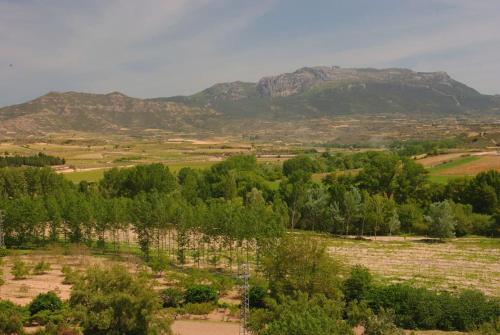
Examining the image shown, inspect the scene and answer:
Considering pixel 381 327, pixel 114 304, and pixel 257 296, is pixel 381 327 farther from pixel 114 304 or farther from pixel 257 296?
pixel 257 296

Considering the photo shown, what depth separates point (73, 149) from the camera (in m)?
158

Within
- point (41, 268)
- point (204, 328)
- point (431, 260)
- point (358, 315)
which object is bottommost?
point (431, 260)

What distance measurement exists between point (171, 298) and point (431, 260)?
2423 centimetres

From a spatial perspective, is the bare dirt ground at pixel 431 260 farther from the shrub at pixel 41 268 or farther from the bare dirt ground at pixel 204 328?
the shrub at pixel 41 268

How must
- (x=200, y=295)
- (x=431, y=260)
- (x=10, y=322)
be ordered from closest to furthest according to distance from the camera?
(x=10, y=322), (x=200, y=295), (x=431, y=260)

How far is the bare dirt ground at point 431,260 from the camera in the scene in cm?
3638

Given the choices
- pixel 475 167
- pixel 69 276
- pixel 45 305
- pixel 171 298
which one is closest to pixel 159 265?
pixel 69 276

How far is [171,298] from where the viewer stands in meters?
31.3

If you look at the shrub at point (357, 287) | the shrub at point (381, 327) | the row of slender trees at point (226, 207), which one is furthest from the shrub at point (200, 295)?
the shrub at point (381, 327)

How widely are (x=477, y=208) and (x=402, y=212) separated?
425 inches

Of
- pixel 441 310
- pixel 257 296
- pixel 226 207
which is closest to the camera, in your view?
pixel 441 310

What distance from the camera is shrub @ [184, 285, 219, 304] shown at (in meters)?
31.1

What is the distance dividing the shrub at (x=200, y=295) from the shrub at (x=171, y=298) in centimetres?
40

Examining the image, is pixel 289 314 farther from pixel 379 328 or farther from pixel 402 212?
pixel 402 212
